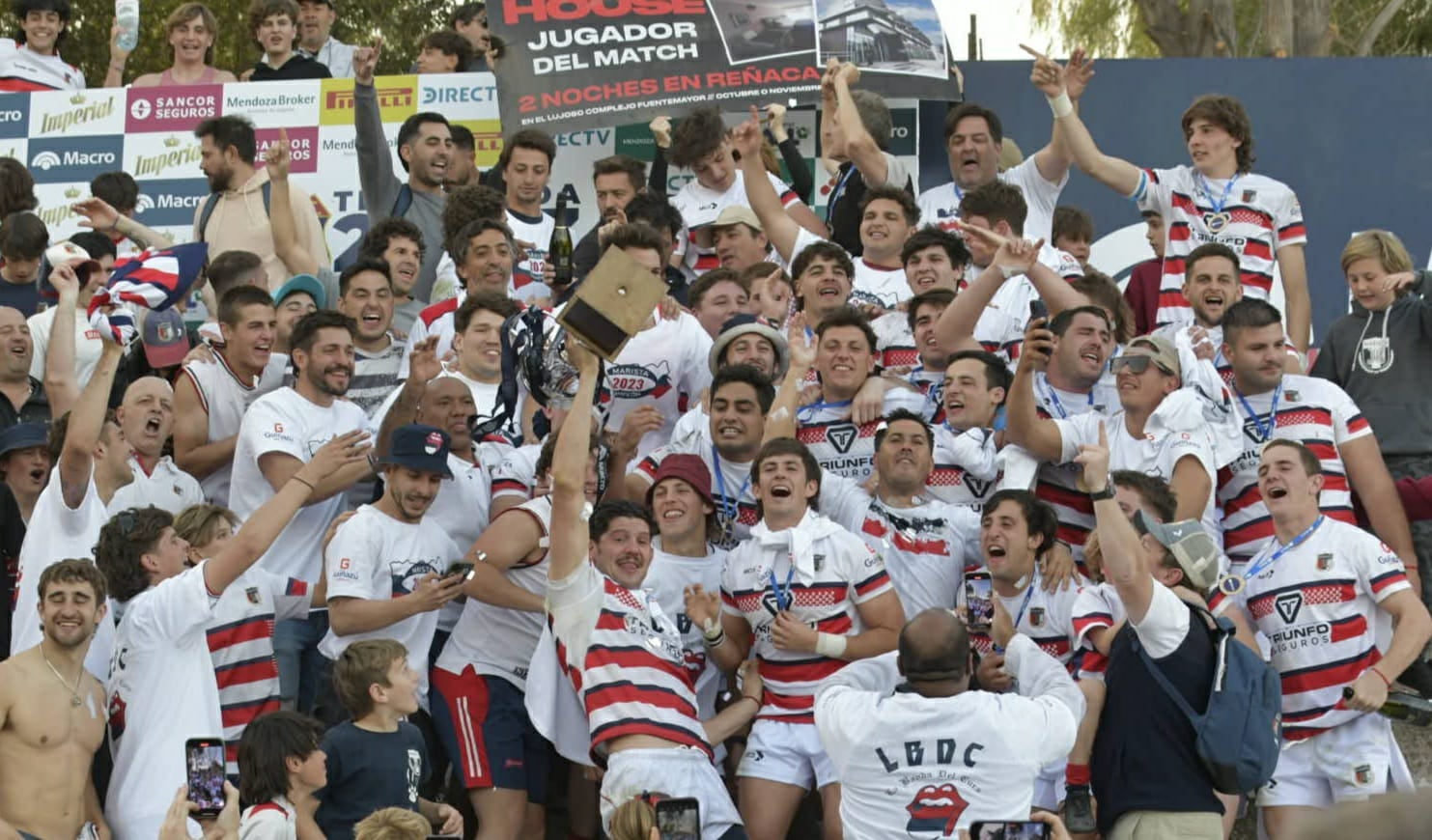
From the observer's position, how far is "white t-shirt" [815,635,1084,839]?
6.40 metres

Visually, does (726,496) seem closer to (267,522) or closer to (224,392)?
(267,522)

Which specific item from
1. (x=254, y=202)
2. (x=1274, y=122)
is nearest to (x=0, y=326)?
Answer: (x=254, y=202)

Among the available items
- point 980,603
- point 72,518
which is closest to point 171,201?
point 72,518

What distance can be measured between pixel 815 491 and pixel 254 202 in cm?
447

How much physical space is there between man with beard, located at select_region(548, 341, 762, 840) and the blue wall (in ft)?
18.2

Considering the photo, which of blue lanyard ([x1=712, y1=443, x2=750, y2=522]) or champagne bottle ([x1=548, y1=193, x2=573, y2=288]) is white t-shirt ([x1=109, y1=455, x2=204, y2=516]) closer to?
champagne bottle ([x1=548, y1=193, x2=573, y2=288])

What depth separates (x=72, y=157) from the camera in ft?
41.8

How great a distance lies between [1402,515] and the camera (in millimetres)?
8844

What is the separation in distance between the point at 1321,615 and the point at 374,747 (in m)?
3.72

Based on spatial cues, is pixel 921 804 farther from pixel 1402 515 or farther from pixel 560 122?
pixel 560 122

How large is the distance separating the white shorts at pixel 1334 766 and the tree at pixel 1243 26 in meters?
13.9

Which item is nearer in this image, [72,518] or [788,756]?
[788,756]

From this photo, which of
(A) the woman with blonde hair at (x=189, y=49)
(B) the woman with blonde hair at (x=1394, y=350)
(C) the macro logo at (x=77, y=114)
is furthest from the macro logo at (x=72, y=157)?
(B) the woman with blonde hair at (x=1394, y=350)

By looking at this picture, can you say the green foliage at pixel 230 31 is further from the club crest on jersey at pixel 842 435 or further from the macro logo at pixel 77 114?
the club crest on jersey at pixel 842 435
